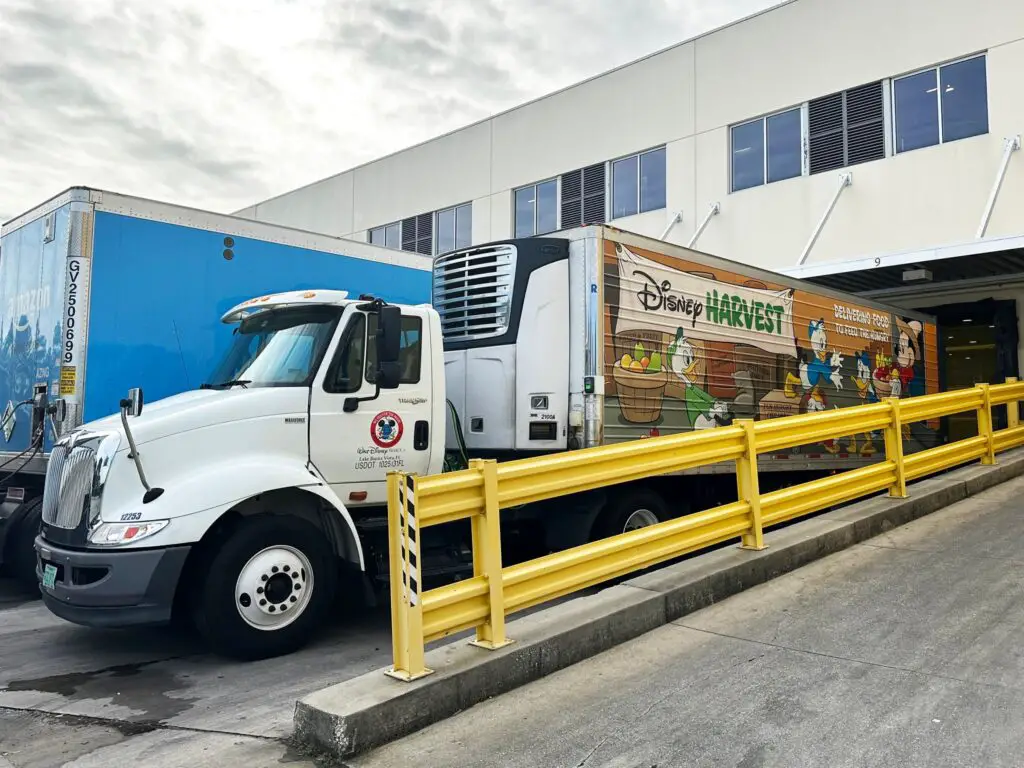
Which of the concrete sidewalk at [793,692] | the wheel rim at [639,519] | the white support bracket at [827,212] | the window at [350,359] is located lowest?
the concrete sidewalk at [793,692]

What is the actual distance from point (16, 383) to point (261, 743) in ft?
18.4

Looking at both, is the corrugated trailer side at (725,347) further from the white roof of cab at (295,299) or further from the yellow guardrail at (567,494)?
the white roof of cab at (295,299)

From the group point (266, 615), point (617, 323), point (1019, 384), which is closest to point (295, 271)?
point (617, 323)

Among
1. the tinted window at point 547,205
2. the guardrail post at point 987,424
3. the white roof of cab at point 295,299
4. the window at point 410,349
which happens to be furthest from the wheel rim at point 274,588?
the tinted window at point 547,205

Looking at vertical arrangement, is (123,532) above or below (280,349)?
below

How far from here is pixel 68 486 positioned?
5250 mm

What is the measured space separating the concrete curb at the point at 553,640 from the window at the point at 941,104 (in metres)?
10.9

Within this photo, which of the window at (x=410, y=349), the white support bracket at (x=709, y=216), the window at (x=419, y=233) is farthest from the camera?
the window at (x=419, y=233)

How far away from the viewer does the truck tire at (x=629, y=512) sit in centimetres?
665

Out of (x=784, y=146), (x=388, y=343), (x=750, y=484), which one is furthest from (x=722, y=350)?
(x=784, y=146)

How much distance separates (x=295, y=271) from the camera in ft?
26.5

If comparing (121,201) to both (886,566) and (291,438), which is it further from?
(886,566)

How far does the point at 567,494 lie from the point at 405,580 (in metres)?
1.79

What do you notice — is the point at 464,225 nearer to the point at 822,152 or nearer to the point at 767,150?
the point at 767,150
